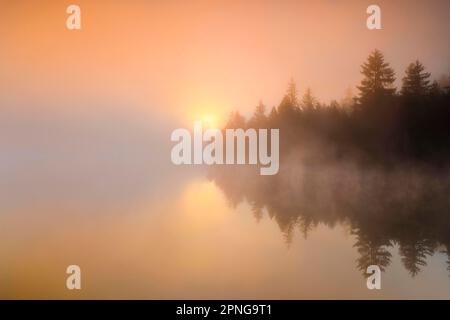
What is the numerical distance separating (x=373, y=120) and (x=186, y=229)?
91 cm

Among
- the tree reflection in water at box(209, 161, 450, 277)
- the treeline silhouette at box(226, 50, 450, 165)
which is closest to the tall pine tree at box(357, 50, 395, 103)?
the treeline silhouette at box(226, 50, 450, 165)

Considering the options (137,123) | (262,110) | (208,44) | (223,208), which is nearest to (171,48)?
(208,44)

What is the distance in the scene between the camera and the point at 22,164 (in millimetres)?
1522

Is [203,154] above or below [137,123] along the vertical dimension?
below

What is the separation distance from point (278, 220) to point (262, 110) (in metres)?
0.47

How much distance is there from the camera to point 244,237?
1527mm

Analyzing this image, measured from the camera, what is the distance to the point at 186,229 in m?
1.53

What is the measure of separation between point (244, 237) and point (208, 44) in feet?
2.73

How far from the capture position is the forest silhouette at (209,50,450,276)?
1497 millimetres

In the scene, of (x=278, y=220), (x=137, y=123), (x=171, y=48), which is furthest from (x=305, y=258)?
(x=171, y=48)

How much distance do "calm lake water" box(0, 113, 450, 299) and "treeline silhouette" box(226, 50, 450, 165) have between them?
0.10 metres
